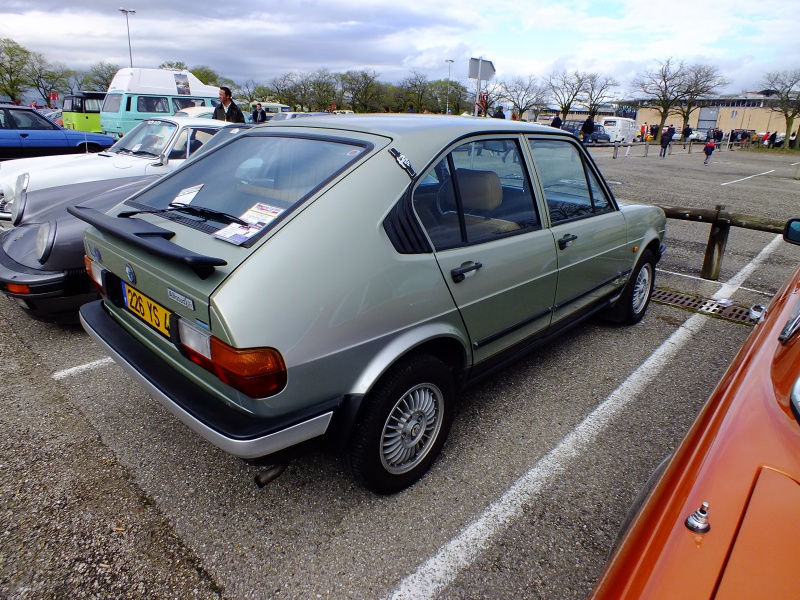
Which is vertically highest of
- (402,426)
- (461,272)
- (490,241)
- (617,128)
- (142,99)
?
(617,128)

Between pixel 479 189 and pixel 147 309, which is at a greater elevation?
pixel 479 189

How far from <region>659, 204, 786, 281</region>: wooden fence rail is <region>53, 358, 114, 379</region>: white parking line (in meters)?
5.36

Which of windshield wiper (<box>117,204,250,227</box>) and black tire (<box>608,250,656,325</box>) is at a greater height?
windshield wiper (<box>117,204,250,227</box>)

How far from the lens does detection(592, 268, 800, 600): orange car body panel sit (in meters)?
1.00

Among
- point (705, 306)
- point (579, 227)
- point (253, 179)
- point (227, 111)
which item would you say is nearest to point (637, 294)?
point (705, 306)

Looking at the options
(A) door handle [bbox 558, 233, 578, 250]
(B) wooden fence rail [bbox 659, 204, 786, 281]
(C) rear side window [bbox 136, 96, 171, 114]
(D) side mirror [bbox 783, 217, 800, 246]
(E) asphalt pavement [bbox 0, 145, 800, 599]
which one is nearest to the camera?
(E) asphalt pavement [bbox 0, 145, 800, 599]

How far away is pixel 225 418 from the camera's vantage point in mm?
1856

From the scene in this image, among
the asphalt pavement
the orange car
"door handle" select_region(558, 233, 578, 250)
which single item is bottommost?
the asphalt pavement

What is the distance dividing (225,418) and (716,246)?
18.5 ft

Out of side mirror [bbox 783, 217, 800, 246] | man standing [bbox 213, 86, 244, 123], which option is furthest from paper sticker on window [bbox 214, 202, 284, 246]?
man standing [bbox 213, 86, 244, 123]

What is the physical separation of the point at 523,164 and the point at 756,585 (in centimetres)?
233

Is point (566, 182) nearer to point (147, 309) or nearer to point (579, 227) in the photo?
point (579, 227)

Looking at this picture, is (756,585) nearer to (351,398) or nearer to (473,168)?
(351,398)

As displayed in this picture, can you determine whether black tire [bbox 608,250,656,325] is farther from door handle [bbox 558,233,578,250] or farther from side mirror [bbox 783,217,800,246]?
side mirror [bbox 783,217,800,246]
